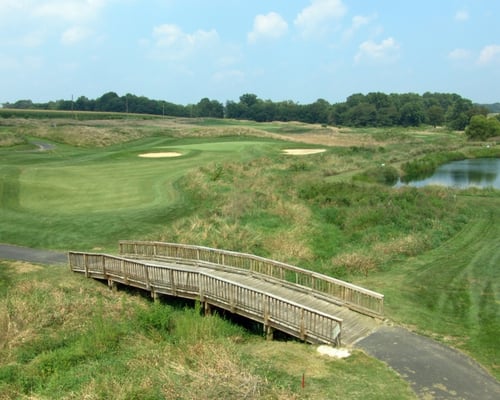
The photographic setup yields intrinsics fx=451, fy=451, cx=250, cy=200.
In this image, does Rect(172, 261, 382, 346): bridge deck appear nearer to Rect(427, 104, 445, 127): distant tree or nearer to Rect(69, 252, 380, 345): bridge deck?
Rect(69, 252, 380, 345): bridge deck

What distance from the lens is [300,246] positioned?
2498 cm

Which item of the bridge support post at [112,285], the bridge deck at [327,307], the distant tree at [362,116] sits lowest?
the bridge support post at [112,285]

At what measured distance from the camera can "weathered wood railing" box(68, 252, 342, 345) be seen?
46.0 feet

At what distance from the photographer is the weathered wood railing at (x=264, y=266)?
Answer: 52.3 feet

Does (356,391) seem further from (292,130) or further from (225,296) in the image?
(292,130)

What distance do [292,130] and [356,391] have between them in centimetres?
10521

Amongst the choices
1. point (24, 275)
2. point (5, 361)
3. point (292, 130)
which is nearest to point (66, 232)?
point (24, 275)

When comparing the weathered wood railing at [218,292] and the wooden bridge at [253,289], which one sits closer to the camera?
the weathered wood railing at [218,292]

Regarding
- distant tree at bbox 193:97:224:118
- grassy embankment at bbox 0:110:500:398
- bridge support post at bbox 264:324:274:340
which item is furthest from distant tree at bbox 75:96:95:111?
bridge support post at bbox 264:324:274:340

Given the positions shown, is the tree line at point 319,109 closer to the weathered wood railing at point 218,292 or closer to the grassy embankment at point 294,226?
the grassy embankment at point 294,226

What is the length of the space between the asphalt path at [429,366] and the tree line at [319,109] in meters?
140

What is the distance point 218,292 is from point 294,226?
12.3 meters

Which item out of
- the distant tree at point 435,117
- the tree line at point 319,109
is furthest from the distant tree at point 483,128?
the distant tree at point 435,117

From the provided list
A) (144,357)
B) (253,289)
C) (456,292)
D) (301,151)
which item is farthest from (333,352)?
(301,151)
